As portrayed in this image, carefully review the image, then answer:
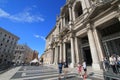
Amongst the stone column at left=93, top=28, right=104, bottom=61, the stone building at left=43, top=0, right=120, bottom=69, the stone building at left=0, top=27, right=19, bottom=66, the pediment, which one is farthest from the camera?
the stone building at left=0, top=27, right=19, bottom=66

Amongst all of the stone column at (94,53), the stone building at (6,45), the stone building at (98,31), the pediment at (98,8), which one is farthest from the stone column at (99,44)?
the stone building at (6,45)

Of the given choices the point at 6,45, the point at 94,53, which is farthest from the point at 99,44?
the point at 6,45

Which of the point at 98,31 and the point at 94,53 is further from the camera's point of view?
the point at 98,31

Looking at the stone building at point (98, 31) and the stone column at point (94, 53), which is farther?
the stone column at point (94, 53)

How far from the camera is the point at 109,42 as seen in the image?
11.2m

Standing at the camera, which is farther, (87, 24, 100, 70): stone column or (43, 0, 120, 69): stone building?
(87, 24, 100, 70): stone column

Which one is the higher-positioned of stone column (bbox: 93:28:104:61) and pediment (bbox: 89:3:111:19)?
pediment (bbox: 89:3:111:19)

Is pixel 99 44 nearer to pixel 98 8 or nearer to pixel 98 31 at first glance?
pixel 98 31

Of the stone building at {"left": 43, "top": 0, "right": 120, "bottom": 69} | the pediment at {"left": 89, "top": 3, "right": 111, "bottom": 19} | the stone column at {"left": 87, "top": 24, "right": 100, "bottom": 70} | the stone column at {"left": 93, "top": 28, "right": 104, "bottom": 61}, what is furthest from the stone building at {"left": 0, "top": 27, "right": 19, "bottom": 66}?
the pediment at {"left": 89, "top": 3, "right": 111, "bottom": 19}

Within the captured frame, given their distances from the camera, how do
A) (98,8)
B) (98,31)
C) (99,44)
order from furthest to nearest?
(98,31), (99,44), (98,8)

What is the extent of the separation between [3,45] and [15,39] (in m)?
8.68

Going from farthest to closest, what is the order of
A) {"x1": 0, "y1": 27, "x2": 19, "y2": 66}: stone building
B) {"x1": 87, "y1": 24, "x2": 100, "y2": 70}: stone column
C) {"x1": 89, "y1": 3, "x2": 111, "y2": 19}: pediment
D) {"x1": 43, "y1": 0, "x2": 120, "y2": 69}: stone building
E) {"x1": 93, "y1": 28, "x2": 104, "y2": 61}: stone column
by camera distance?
{"x1": 0, "y1": 27, "x2": 19, "y2": 66}: stone building → {"x1": 93, "y1": 28, "x2": 104, "y2": 61}: stone column → {"x1": 87, "y1": 24, "x2": 100, "y2": 70}: stone column → {"x1": 89, "y1": 3, "x2": 111, "y2": 19}: pediment → {"x1": 43, "y1": 0, "x2": 120, "y2": 69}: stone building

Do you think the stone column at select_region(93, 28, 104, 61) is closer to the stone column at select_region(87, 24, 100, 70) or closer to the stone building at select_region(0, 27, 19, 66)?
the stone column at select_region(87, 24, 100, 70)

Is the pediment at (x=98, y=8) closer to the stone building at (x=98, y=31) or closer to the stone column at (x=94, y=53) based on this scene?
the stone building at (x=98, y=31)
